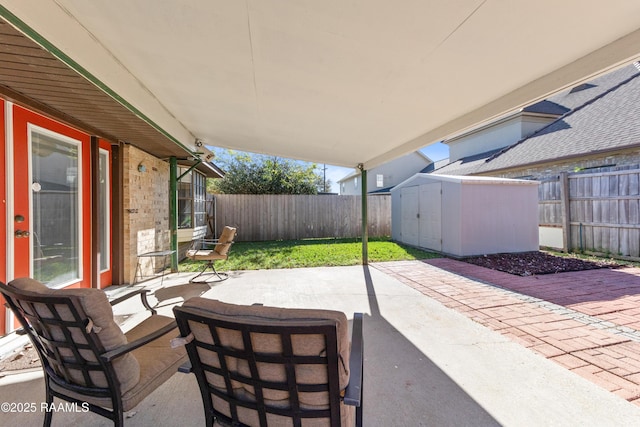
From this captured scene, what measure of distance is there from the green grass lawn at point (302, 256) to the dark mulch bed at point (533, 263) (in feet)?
4.35

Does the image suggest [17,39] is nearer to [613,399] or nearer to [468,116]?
[468,116]

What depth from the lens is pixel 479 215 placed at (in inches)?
283

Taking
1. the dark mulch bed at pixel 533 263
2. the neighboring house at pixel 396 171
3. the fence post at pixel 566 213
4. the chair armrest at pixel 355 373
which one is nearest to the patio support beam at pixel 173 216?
the chair armrest at pixel 355 373

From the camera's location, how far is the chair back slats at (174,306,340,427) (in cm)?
104

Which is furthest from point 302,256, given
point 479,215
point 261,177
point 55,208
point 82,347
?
point 261,177

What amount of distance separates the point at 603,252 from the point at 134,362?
958 cm

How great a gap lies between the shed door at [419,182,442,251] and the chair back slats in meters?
7.42

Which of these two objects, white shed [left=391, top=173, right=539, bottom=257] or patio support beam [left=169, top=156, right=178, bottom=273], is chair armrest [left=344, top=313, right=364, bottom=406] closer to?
patio support beam [left=169, top=156, right=178, bottom=273]

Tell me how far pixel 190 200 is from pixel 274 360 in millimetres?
7159

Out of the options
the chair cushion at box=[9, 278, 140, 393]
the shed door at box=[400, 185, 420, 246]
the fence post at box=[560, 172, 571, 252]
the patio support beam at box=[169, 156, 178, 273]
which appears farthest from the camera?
the shed door at box=[400, 185, 420, 246]

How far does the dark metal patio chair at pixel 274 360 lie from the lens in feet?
3.43

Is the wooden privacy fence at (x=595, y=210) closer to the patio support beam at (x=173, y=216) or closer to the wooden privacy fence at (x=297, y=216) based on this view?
the wooden privacy fence at (x=297, y=216)

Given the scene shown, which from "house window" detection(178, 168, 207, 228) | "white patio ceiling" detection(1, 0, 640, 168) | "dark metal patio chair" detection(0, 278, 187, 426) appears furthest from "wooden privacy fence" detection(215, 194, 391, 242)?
"dark metal patio chair" detection(0, 278, 187, 426)

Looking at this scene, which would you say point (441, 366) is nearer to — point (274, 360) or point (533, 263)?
point (274, 360)
